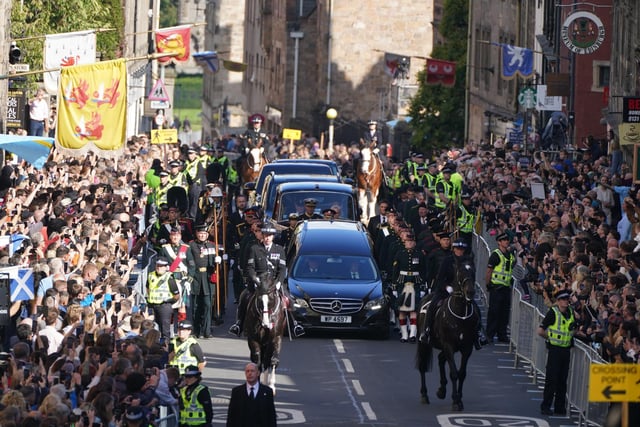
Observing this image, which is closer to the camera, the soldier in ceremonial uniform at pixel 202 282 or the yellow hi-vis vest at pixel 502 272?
the soldier in ceremonial uniform at pixel 202 282

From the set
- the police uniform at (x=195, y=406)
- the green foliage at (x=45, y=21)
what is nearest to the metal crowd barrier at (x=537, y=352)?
the police uniform at (x=195, y=406)

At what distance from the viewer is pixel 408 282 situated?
3009 cm

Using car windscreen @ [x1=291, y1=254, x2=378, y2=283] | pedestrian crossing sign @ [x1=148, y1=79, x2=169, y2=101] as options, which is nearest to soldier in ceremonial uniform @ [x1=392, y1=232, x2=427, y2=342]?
car windscreen @ [x1=291, y1=254, x2=378, y2=283]

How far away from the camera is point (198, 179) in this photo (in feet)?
130

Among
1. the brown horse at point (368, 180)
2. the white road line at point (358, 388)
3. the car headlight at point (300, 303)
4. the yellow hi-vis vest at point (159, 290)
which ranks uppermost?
the brown horse at point (368, 180)

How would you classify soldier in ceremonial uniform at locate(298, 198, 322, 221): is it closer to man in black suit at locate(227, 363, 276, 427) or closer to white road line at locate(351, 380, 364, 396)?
white road line at locate(351, 380, 364, 396)

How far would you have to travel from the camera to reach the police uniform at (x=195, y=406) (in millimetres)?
19172

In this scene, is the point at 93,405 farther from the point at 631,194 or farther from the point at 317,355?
the point at 631,194

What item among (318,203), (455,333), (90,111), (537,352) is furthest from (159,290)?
(318,203)

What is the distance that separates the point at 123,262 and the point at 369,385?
617cm

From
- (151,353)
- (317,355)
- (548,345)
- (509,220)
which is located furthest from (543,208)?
(151,353)

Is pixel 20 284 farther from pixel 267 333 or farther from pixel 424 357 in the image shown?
pixel 424 357

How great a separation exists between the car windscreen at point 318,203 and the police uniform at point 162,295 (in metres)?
8.62

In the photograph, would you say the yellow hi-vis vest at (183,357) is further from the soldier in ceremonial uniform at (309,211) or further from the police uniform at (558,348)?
the soldier in ceremonial uniform at (309,211)
